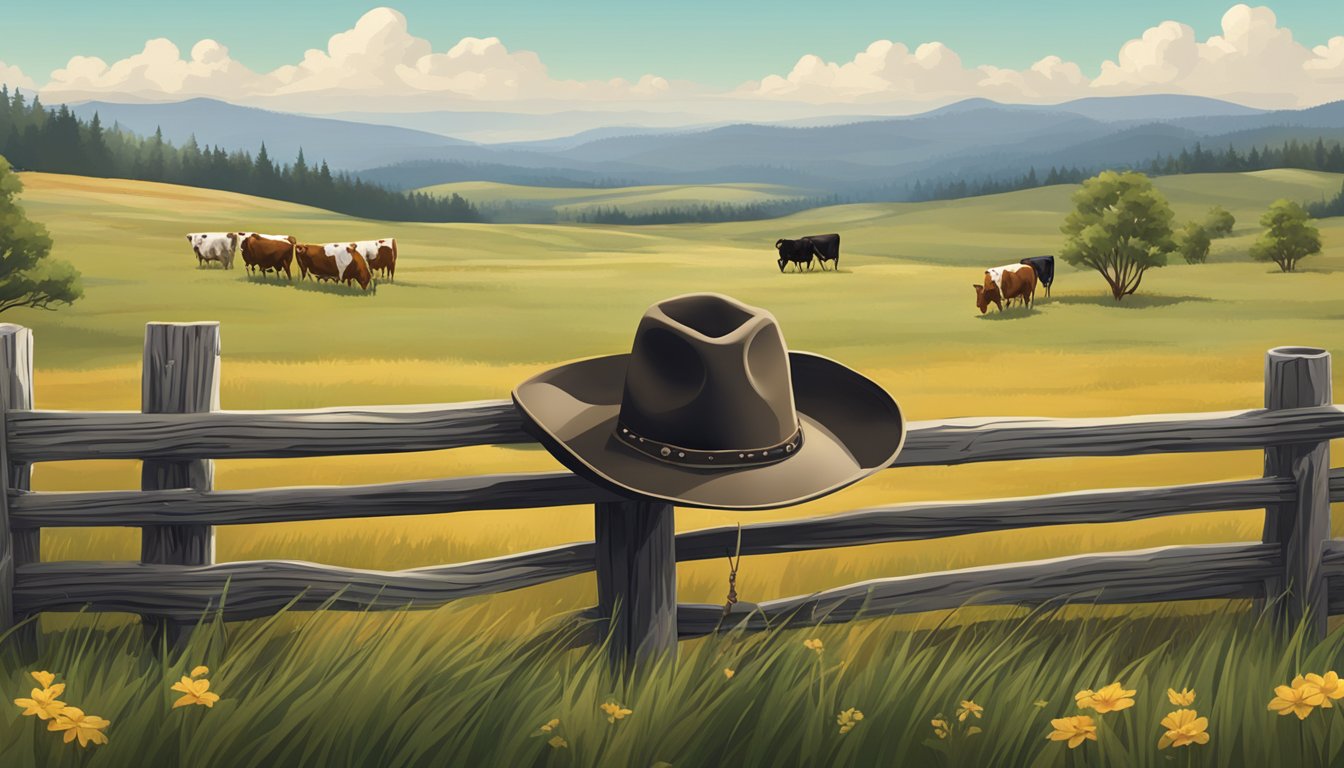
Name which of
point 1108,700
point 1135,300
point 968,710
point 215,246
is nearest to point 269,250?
point 215,246

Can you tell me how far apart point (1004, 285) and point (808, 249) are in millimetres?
16852

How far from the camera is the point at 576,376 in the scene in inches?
167

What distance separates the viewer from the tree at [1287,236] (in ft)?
137

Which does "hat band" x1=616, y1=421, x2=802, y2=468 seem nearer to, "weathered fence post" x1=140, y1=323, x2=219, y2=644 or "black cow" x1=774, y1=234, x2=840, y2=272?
"weathered fence post" x1=140, y1=323, x2=219, y2=644

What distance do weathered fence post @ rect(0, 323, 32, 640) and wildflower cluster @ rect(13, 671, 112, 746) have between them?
114 centimetres

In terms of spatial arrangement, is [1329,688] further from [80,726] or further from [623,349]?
[623,349]

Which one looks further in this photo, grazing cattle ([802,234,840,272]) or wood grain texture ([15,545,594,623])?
grazing cattle ([802,234,840,272])

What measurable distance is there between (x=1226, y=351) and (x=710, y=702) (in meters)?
19.4

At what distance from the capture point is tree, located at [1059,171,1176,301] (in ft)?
110

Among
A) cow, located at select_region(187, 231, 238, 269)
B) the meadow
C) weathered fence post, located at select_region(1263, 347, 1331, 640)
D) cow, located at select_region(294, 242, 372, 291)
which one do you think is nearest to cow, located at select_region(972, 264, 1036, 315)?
the meadow

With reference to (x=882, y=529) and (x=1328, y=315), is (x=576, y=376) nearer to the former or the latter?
(x=882, y=529)

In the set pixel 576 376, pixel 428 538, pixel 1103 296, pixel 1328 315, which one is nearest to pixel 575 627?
pixel 576 376

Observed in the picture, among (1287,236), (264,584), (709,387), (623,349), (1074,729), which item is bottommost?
(623,349)

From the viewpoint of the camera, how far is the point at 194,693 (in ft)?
12.7
